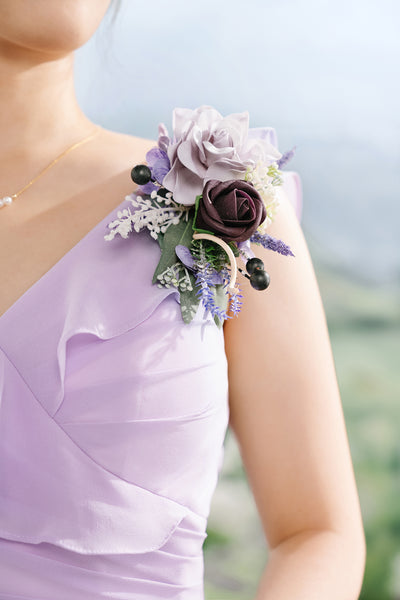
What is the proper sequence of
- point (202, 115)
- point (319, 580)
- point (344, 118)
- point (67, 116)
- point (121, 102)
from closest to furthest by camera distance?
point (319, 580) < point (202, 115) < point (67, 116) < point (344, 118) < point (121, 102)

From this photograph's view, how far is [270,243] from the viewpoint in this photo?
35.5 inches

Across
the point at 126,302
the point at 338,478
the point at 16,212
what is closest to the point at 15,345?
the point at 126,302

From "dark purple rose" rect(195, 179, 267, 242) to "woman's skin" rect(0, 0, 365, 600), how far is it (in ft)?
0.41

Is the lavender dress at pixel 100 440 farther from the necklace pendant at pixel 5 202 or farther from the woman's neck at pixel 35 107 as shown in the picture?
the woman's neck at pixel 35 107

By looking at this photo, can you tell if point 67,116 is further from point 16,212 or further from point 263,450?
point 263,450

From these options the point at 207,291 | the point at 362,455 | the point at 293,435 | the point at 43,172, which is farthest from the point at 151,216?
the point at 362,455

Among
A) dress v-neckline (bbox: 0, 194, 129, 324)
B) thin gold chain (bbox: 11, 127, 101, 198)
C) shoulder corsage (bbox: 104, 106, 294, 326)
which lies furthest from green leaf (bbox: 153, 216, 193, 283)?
thin gold chain (bbox: 11, 127, 101, 198)

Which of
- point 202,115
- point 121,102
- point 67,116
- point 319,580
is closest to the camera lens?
point 319,580

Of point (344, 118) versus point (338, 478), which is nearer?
point (338, 478)

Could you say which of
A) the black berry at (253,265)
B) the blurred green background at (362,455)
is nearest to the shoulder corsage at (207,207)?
the black berry at (253,265)

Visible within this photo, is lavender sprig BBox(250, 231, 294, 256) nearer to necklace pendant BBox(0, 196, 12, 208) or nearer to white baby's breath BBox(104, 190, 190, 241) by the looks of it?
white baby's breath BBox(104, 190, 190, 241)

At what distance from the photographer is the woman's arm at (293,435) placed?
0.87 meters

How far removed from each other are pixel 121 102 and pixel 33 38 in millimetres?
1077

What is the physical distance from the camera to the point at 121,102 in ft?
6.51
